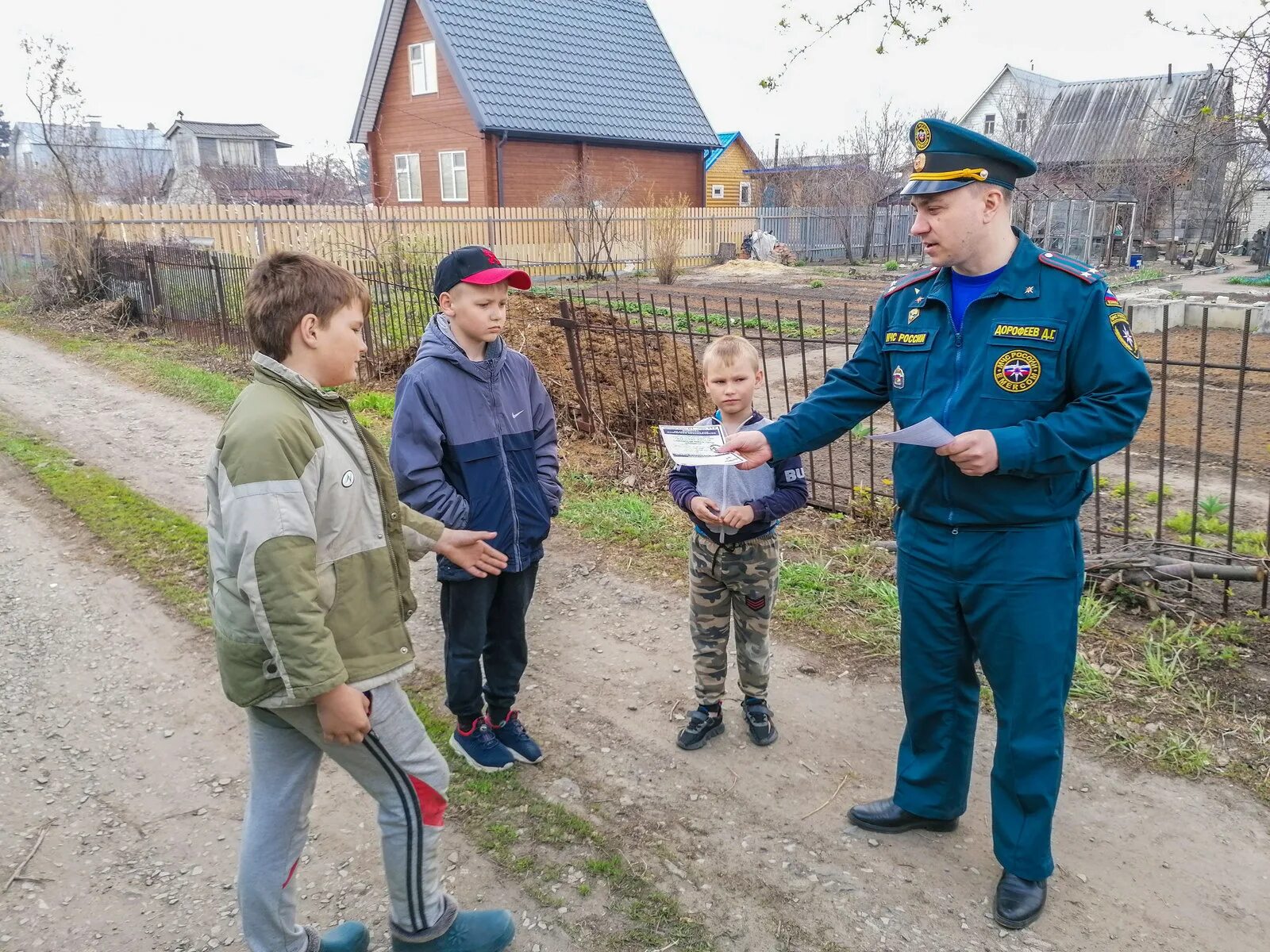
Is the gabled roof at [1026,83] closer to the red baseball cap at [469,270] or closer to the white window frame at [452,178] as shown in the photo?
the white window frame at [452,178]

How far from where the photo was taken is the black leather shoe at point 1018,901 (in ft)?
8.27

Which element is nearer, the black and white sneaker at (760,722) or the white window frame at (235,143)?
the black and white sneaker at (760,722)

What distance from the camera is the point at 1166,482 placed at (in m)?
6.39

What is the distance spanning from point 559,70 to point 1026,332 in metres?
26.9

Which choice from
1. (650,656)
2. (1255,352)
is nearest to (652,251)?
(1255,352)

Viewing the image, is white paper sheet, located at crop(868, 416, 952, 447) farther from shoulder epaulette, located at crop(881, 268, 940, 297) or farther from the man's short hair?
the man's short hair

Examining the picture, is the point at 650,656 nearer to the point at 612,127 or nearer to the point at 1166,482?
the point at 1166,482

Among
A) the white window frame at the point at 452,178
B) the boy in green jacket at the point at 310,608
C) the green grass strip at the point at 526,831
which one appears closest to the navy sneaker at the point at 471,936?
the boy in green jacket at the point at 310,608

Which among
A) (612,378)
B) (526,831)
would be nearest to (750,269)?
(612,378)

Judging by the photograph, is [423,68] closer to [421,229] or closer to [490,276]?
[421,229]

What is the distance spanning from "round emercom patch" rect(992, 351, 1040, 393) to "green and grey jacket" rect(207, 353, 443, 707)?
159cm

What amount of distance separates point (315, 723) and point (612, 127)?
87.7 feet

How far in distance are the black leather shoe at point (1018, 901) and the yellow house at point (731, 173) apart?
35.0 meters

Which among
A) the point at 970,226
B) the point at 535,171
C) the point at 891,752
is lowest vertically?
the point at 891,752
